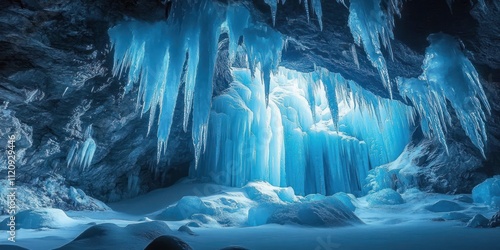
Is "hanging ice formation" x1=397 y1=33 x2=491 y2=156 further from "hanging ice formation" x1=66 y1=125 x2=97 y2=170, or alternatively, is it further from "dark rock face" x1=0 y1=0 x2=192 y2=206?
"hanging ice formation" x1=66 y1=125 x2=97 y2=170

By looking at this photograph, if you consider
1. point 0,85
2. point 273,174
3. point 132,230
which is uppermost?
point 0,85

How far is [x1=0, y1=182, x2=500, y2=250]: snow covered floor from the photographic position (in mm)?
3794

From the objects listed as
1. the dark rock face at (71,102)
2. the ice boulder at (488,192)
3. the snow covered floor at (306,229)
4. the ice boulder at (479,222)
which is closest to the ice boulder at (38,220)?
the snow covered floor at (306,229)

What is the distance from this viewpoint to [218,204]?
9.92 meters

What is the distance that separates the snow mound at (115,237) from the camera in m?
3.30

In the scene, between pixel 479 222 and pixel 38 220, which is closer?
pixel 479 222

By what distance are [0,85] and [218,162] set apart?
795 centimetres

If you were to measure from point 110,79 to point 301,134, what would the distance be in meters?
10.7

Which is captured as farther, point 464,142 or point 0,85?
point 464,142

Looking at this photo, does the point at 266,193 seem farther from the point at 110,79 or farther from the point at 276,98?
the point at 110,79

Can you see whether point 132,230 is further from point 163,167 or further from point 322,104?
point 322,104

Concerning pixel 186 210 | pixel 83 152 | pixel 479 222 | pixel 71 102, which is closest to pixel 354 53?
pixel 479 222

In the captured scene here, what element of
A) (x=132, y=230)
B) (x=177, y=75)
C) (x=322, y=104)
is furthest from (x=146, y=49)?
(x=322, y=104)

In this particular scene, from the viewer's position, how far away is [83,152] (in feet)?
34.6
